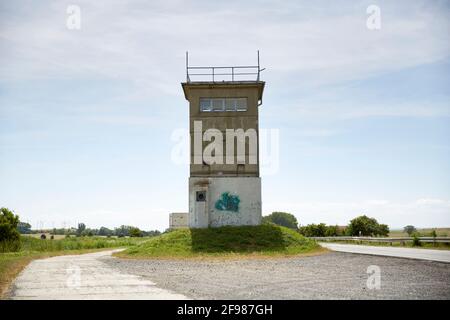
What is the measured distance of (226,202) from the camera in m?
29.5

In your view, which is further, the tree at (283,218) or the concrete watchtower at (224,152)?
the tree at (283,218)

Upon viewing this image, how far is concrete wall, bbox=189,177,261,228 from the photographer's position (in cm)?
2947

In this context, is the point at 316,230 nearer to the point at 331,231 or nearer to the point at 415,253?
the point at 331,231

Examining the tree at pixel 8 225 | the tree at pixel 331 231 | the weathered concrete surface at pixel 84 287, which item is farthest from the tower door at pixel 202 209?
the tree at pixel 331 231

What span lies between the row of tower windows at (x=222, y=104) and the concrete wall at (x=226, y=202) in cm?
538

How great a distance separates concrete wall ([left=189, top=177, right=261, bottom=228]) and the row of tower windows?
5.38 m

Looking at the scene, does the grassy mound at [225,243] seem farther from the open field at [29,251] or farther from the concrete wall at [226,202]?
the open field at [29,251]

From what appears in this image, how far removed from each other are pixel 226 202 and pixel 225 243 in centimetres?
389

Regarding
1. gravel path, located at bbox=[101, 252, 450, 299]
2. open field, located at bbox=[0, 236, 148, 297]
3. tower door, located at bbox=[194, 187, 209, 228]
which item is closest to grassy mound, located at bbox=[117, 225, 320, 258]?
tower door, located at bbox=[194, 187, 209, 228]

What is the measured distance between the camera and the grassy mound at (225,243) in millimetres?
25000
